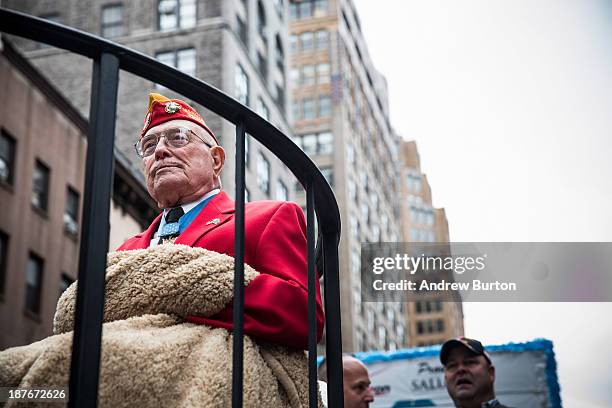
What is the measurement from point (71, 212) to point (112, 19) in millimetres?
14459

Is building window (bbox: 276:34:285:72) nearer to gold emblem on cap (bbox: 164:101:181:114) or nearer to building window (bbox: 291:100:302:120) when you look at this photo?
building window (bbox: 291:100:302:120)

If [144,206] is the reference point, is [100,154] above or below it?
below

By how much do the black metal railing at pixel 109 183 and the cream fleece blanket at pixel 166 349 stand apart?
120 millimetres

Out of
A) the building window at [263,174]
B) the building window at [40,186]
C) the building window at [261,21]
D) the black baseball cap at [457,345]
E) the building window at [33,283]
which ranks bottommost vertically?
the black baseball cap at [457,345]

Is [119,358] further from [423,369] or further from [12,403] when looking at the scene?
[423,369]

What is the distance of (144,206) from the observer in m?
29.2

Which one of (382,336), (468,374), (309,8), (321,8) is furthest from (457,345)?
(309,8)

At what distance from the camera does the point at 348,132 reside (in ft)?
204

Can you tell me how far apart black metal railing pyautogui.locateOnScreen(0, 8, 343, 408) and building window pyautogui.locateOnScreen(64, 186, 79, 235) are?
23677 millimetres

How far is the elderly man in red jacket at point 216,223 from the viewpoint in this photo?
8.32 feet

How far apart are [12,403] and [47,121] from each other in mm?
23681

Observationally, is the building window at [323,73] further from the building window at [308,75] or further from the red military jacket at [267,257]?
the red military jacket at [267,257]

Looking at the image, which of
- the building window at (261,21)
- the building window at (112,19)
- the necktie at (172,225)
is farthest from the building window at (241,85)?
the necktie at (172,225)

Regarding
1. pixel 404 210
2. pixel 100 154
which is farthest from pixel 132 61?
pixel 404 210
